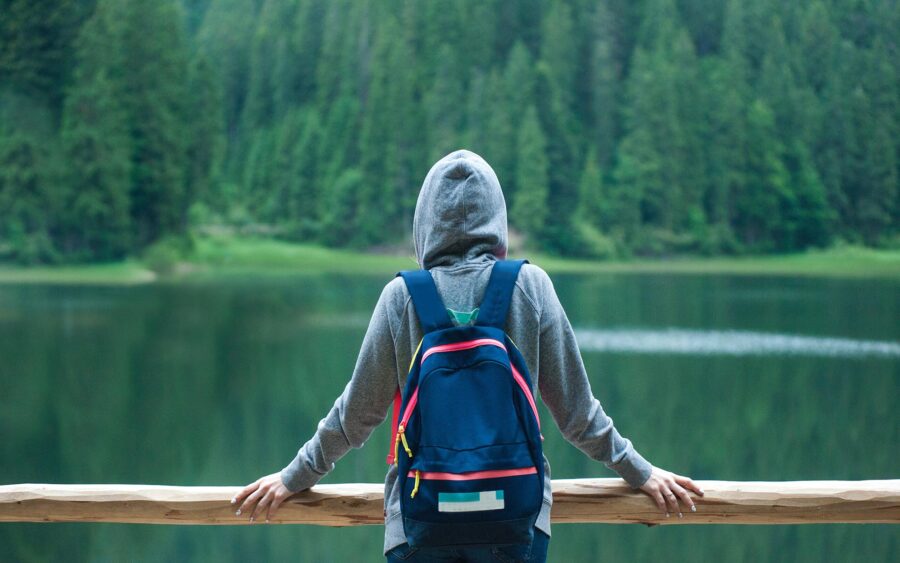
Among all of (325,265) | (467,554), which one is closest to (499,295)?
(467,554)

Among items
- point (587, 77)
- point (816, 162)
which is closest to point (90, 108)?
point (587, 77)

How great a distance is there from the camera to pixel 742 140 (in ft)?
68.8

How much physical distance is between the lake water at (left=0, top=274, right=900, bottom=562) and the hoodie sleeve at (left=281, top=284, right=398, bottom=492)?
7170 mm

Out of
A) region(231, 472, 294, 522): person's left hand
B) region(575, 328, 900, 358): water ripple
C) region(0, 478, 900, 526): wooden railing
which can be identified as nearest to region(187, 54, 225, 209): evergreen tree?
region(575, 328, 900, 358): water ripple

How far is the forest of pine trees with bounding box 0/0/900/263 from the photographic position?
62.9 feet

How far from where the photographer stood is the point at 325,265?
2080cm

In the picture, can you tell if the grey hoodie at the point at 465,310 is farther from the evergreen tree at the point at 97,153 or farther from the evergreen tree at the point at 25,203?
the evergreen tree at the point at 25,203

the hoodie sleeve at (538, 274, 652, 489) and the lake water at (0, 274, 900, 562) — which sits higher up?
the hoodie sleeve at (538, 274, 652, 489)

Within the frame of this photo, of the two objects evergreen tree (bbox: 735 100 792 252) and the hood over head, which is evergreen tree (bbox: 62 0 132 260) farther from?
the hood over head

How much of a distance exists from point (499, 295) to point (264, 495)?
1.90ft

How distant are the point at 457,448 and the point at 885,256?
18507 mm

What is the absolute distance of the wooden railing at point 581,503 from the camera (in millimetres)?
1591

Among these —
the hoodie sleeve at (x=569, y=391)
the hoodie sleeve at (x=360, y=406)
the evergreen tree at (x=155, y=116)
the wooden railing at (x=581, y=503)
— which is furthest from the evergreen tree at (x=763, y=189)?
the hoodie sleeve at (x=360, y=406)

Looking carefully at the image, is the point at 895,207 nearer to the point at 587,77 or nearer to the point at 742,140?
the point at 742,140
